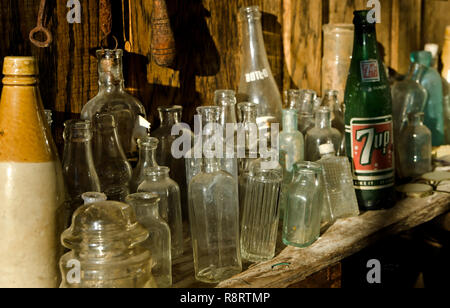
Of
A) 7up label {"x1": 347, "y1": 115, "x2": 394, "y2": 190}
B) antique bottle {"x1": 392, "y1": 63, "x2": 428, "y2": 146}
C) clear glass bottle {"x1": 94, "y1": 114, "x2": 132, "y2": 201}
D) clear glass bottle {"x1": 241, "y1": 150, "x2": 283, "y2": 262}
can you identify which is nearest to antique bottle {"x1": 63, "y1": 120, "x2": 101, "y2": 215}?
clear glass bottle {"x1": 94, "y1": 114, "x2": 132, "y2": 201}

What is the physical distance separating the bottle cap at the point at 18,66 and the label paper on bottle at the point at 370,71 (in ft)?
2.91

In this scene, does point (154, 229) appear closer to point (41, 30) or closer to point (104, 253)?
point (104, 253)

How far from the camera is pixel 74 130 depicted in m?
0.96

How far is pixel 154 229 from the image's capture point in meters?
0.93

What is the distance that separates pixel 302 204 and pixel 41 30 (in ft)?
2.32

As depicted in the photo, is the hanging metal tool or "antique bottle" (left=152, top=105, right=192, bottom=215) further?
"antique bottle" (left=152, top=105, right=192, bottom=215)

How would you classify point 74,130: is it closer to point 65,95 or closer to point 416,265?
point 65,95

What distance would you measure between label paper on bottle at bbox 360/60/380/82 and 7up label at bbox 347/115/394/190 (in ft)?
0.37

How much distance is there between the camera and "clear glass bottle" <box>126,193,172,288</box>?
92cm

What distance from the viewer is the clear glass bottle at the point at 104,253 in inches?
28.9

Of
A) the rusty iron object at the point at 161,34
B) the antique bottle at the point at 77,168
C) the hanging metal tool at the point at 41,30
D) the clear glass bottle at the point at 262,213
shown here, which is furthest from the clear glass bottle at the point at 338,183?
the hanging metal tool at the point at 41,30

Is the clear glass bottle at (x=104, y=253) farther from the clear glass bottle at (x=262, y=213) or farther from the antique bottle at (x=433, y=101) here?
the antique bottle at (x=433, y=101)

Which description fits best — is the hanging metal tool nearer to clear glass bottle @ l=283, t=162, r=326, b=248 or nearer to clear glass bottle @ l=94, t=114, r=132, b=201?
clear glass bottle @ l=94, t=114, r=132, b=201

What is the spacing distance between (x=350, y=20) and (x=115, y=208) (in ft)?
4.58
